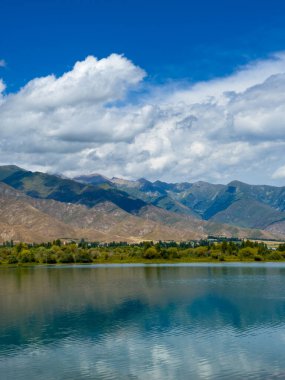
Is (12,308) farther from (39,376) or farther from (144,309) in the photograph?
(39,376)

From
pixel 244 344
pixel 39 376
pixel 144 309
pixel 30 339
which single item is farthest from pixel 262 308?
pixel 39 376

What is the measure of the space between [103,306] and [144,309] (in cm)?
1063

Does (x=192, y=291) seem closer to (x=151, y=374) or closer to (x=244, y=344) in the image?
(x=244, y=344)

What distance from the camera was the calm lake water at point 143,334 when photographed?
192 ft

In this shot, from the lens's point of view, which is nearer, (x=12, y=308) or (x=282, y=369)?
(x=282, y=369)

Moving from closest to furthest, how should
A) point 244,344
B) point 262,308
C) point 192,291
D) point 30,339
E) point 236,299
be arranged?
point 244,344, point 30,339, point 262,308, point 236,299, point 192,291

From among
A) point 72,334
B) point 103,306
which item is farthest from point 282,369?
point 103,306

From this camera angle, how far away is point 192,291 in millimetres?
139000

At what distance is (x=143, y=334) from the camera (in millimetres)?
78938

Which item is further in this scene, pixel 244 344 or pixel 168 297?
pixel 168 297

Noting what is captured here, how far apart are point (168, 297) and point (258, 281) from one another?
5273 centimetres

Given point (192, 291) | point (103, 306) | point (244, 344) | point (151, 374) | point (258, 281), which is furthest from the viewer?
point (258, 281)

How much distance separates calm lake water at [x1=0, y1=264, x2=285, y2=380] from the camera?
5841 centimetres

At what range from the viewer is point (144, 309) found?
344ft
